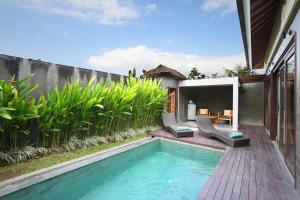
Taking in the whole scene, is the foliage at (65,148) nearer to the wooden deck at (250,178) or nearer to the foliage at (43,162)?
the foliage at (43,162)

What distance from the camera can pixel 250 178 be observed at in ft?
11.9

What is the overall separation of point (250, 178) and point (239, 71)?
21.2 metres

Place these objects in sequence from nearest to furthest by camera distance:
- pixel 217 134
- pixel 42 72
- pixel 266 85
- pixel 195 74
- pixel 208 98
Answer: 1. pixel 42 72
2. pixel 217 134
3. pixel 266 85
4. pixel 208 98
5. pixel 195 74

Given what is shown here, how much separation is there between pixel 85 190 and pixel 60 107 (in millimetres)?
2355

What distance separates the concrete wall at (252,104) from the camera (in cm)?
1085

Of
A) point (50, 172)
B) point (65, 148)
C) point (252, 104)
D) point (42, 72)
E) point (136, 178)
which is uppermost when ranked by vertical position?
point (42, 72)

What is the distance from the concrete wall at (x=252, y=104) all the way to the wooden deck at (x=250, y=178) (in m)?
6.14

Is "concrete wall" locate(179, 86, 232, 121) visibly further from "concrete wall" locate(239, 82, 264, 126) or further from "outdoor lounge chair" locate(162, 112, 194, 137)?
"outdoor lounge chair" locate(162, 112, 194, 137)

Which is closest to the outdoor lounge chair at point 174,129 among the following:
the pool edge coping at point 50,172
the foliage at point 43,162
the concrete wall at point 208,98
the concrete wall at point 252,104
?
the pool edge coping at point 50,172

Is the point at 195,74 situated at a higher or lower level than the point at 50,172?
higher

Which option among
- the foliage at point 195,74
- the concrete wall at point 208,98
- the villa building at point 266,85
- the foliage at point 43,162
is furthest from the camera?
the foliage at point 195,74

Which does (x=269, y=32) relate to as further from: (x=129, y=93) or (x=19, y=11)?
(x=19, y=11)

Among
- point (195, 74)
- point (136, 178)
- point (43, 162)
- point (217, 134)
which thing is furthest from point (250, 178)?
point (195, 74)

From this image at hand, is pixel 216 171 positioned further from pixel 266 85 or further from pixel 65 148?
pixel 266 85
